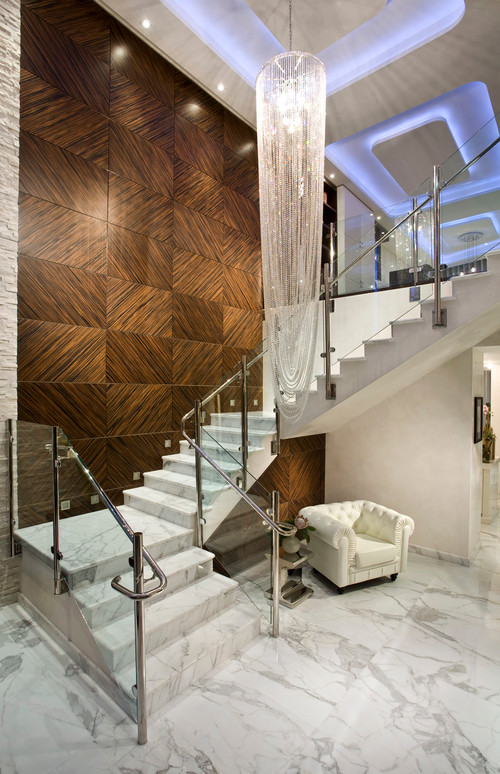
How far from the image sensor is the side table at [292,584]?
401 cm

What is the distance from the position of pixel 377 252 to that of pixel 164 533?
3.49m

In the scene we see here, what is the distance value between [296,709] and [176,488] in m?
2.21

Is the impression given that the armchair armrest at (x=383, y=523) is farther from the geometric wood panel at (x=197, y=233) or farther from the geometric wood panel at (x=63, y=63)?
the geometric wood panel at (x=63, y=63)

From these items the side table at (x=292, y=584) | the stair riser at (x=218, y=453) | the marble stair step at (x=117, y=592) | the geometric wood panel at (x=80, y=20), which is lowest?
the side table at (x=292, y=584)

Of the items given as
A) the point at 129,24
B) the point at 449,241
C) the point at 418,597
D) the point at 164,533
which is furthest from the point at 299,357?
the point at 129,24

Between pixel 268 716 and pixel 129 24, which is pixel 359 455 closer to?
pixel 268 716

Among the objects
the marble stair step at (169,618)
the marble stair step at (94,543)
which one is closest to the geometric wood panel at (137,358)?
the marble stair step at (94,543)

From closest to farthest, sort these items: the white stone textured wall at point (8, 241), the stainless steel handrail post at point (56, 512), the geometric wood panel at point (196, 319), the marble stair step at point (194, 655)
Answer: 1. the marble stair step at point (194, 655)
2. the stainless steel handrail post at point (56, 512)
3. the white stone textured wall at point (8, 241)
4. the geometric wood panel at point (196, 319)

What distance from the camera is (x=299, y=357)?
10.5 feet

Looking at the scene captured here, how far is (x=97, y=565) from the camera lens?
2570 millimetres

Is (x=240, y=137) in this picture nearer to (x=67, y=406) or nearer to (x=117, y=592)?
(x=67, y=406)

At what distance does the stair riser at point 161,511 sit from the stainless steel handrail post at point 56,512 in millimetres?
1076

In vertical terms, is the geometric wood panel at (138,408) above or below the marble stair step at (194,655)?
above

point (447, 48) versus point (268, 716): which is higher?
point (447, 48)
